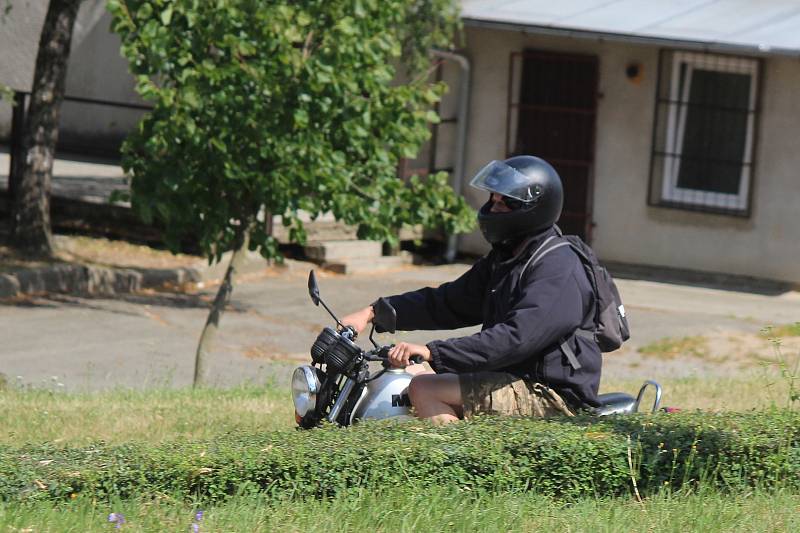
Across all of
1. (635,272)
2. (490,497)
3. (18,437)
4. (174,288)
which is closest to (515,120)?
(635,272)

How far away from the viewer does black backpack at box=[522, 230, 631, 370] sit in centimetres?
539

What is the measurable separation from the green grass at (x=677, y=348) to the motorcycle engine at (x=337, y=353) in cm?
699

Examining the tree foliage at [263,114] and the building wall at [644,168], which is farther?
the building wall at [644,168]

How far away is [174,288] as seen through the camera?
1394 centimetres

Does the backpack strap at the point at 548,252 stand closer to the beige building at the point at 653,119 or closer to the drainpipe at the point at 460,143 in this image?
the beige building at the point at 653,119

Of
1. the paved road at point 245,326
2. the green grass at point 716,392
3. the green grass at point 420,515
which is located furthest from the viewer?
the paved road at point 245,326

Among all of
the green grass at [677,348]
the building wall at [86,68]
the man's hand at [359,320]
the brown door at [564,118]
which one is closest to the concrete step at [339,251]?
the brown door at [564,118]

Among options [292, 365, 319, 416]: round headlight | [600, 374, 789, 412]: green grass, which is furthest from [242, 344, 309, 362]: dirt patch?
[292, 365, 319, 416]: round headlight

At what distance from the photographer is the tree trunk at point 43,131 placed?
42.3 ft

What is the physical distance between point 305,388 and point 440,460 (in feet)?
2.49

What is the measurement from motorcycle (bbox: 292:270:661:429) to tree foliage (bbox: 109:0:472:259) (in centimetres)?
343

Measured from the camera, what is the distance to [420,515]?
14.6 feet

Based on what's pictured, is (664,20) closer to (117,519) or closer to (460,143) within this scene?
(460,143)

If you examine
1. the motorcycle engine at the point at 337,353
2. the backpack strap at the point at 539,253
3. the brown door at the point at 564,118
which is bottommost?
the motorcycle engine at the point at 337,353
